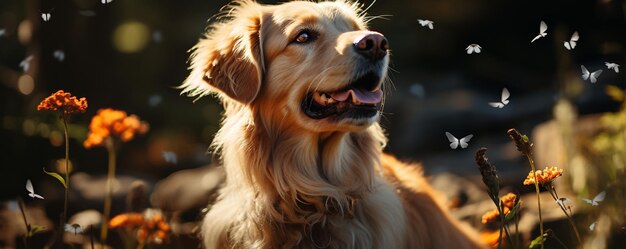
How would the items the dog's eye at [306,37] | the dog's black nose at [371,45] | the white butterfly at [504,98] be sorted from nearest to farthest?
the white butterfly at [504,98] → the dog's black nose at [371,45] → the dog's eye at [306,37]

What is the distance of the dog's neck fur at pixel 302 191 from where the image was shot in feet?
10.6

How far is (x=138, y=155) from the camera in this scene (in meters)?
8.43

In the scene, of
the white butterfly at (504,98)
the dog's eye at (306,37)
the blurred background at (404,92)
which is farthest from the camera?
the blurred background at (404,92)

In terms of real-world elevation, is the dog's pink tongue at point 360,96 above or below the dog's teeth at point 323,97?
above

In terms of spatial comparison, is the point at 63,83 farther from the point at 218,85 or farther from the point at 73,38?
the point at 218,85

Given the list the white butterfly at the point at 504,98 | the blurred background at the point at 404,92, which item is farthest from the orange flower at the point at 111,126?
the white butterfly at the point at 504,98

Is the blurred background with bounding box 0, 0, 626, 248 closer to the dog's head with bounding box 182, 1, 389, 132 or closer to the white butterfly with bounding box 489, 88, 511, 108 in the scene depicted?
the dog's head with bounding box 182, 1, 389, 132

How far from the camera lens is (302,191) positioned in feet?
10.7

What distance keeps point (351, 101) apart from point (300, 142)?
0.35 m

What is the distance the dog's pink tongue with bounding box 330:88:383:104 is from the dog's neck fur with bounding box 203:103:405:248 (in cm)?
25

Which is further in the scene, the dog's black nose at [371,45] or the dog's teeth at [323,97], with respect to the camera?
the dog's teeth at [323,97]

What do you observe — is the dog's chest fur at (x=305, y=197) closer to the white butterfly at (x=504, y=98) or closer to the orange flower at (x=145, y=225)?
the orange flower at (x=145, y=225)

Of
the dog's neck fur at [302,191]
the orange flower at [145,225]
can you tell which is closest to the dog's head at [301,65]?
the dog's neck fur at [302,191]

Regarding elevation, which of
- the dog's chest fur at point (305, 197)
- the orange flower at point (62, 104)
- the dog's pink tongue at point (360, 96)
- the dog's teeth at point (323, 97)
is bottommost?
the dog's chest fur at point (305, 197)
